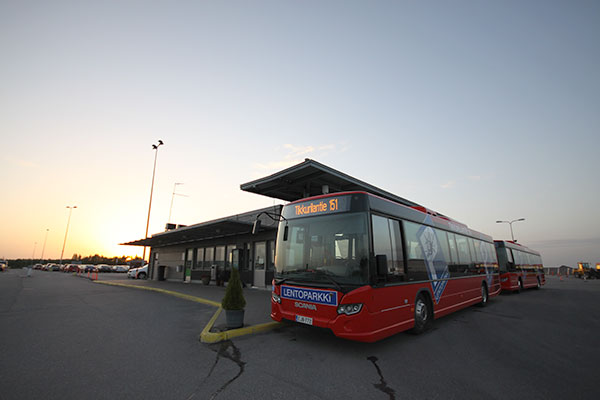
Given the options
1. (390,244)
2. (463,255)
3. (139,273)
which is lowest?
(139,273)

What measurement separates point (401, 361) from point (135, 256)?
121183mm

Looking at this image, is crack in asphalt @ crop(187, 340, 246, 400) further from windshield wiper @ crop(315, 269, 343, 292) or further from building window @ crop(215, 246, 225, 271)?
building window @ crop(215, 246, 225, 271)

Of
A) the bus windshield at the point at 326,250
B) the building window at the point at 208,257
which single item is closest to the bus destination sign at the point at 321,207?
the bus windshield at the point at 326,250

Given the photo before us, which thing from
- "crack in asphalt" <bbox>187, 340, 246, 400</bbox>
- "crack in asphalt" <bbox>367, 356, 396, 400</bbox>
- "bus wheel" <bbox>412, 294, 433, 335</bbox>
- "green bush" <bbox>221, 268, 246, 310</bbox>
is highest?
"green bush" <bbox>221, 268, 246, 310</bbox>

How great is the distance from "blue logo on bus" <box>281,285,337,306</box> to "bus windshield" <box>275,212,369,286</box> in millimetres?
202

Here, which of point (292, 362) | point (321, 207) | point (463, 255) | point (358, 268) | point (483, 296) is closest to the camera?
point (292, 362)

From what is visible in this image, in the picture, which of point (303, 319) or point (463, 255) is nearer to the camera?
point (303, 319)

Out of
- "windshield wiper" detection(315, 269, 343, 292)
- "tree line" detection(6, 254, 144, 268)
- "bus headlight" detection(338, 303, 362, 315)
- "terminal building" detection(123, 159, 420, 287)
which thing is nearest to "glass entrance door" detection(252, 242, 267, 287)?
"terminal building" detection(123, 159, 420, 287)

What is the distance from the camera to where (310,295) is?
555 centimetres

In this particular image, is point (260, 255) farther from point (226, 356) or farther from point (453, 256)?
point (226, 356)

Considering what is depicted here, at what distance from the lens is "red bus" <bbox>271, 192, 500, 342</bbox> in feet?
16.6

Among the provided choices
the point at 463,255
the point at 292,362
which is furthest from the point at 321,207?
the point at 463,255

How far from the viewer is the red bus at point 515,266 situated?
15.4 metres

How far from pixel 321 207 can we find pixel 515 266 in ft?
52.7
